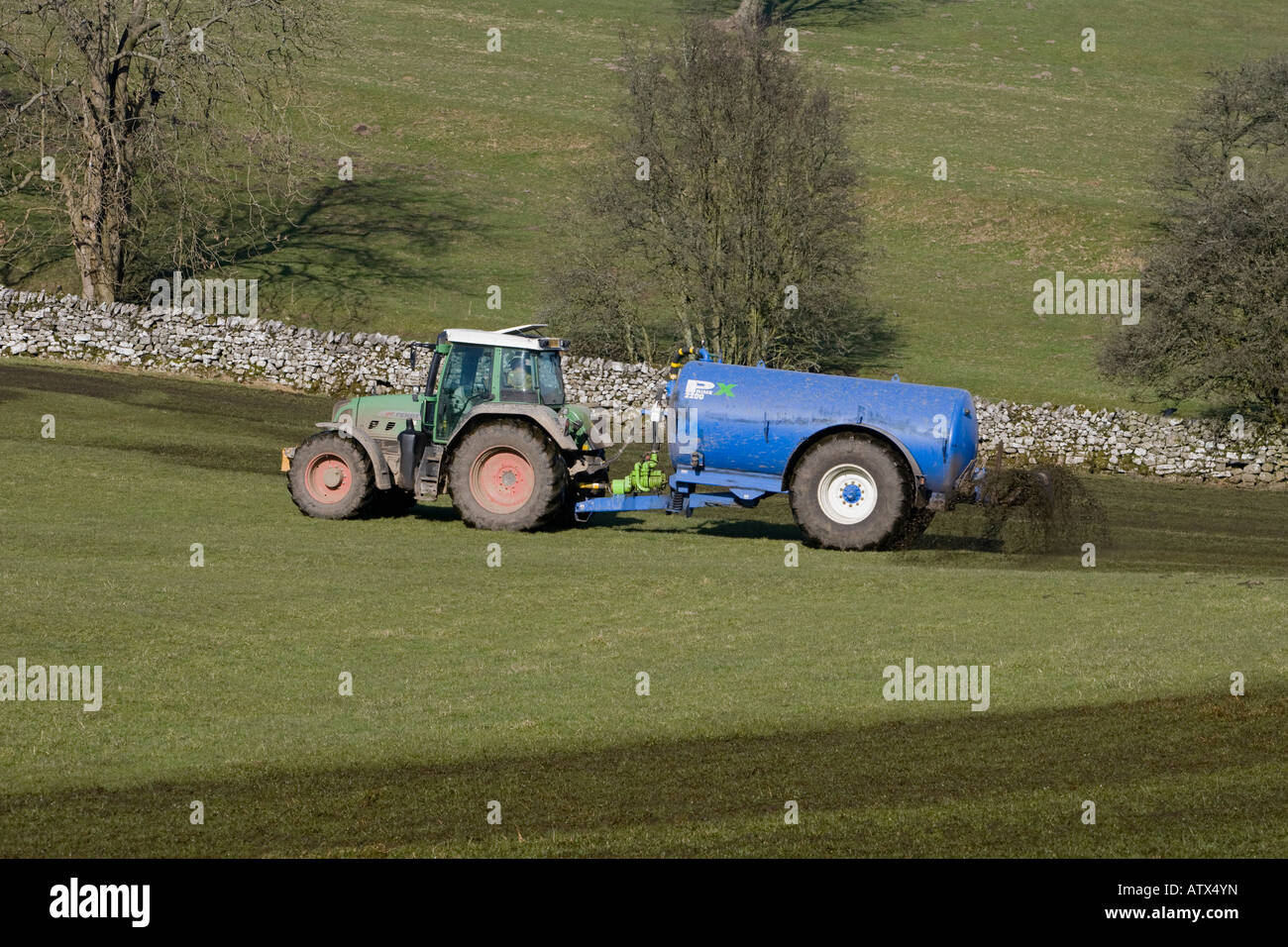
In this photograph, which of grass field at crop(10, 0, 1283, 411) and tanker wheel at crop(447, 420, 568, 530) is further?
grass field at crop(10, 0, 1283, 411)

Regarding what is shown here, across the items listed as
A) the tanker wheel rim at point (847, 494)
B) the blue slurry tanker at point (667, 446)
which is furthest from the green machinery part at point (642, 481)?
the tanker wheel rim at point (847, 494)

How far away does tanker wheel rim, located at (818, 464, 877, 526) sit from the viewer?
20.1 metres

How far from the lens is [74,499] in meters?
22.7

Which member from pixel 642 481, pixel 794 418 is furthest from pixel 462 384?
pixel 794 418

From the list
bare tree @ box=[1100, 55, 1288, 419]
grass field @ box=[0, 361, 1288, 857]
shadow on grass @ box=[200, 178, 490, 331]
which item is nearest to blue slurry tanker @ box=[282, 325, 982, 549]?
grass field @ box=[0, 361, 1288, 857]

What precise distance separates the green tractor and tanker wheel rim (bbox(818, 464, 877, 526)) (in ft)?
12.2

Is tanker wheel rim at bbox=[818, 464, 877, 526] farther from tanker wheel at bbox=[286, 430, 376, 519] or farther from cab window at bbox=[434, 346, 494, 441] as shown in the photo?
tanker wheel at bbox=[286, 430, 376, 519]

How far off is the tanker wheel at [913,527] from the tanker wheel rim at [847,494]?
2.44 ft

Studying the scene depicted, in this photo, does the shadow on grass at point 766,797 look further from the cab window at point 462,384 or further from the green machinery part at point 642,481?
the cab window at point 462,384

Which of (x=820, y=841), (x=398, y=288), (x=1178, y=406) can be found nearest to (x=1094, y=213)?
(x=1178, y=406)

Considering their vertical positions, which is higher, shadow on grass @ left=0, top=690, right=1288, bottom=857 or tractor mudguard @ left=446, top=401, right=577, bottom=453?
tractor mudguard @ left=446, top=401, right=577, bottom=453

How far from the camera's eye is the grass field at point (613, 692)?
10164 mm

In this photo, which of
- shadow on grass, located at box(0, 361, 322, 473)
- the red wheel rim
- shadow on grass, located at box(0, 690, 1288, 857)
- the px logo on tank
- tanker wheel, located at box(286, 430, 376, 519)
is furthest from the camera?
shadow on grass, located at box(0, 361, 322, 473)

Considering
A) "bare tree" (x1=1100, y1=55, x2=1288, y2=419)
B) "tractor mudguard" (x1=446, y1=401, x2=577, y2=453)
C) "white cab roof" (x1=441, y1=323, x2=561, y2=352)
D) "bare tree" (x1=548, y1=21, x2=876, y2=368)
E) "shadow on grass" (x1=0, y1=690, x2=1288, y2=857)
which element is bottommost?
"shadow on grass" (x1=0, y1=690, x2=1288, y2=857)
